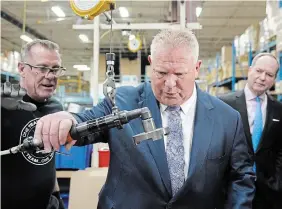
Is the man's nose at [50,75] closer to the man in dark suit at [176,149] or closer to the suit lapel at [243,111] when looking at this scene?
the man in dark suit at [176,149]

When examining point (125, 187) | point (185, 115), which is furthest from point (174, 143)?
point (125, 187)

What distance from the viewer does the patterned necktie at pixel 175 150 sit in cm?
133

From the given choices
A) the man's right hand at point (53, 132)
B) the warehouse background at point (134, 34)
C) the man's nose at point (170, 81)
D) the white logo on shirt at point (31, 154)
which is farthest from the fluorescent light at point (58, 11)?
the man's right hand at point (53, 132)

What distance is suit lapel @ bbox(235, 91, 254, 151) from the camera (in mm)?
2730

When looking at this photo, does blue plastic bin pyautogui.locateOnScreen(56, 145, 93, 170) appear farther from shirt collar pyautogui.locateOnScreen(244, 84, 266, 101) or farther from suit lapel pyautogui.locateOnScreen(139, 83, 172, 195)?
suit lapel pyautogui.locateOnScreen(139, 83, 172, 195)

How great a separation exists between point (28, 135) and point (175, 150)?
2.68ft

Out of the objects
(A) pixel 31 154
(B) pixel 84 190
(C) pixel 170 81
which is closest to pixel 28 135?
(A) pixel 31 154

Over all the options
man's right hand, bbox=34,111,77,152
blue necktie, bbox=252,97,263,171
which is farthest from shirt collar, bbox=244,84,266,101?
man's right hand, bbox=34,111,77,152

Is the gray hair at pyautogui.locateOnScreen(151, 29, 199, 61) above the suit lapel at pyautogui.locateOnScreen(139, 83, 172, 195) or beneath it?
above

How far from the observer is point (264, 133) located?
8.88 ft

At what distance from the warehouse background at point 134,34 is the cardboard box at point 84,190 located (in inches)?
31.8

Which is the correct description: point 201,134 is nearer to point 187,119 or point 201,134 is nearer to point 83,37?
point 187,119

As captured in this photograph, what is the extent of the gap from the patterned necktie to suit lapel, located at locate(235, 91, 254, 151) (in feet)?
4.86

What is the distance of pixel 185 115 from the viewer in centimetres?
145
